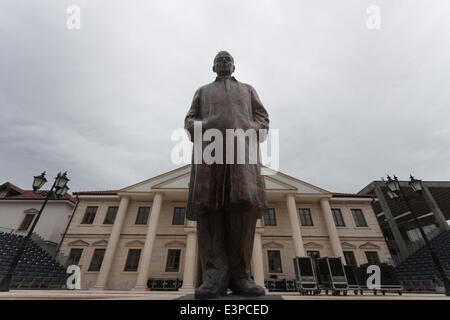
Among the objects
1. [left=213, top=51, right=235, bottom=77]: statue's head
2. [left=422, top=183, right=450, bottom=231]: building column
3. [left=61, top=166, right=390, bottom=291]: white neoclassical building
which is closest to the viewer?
[left=213, top=51, right=235, bottom=77]: statue's head

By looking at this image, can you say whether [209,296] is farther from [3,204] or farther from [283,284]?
[3,204]

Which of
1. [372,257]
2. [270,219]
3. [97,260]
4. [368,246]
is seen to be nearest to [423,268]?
[372,257]

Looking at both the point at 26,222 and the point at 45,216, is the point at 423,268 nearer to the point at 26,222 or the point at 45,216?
the point at 45,216

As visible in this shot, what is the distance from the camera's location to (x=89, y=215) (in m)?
18.4

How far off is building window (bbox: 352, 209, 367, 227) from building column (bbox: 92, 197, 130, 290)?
2046 centimetres

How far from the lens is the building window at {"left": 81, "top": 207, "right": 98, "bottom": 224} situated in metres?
18.0

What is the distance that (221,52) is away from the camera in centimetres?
312

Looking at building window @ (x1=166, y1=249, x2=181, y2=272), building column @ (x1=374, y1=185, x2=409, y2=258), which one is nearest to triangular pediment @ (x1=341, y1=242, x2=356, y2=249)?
building column @ (x1=374, y1=185, x2=409, y2=258)

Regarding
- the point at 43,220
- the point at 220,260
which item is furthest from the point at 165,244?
the point at 220,260

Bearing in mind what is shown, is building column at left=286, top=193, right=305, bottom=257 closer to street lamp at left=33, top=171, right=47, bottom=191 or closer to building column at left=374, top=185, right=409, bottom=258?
building column at left=374, top=185, right=409, bottom=258

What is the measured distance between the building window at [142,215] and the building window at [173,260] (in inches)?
145

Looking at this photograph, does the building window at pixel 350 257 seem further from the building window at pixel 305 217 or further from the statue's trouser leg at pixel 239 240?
the statue's trouser leg at pixel 239 240

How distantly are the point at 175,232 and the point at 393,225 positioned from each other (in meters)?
18.9

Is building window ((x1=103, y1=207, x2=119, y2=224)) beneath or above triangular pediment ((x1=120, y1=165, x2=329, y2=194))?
beneath
